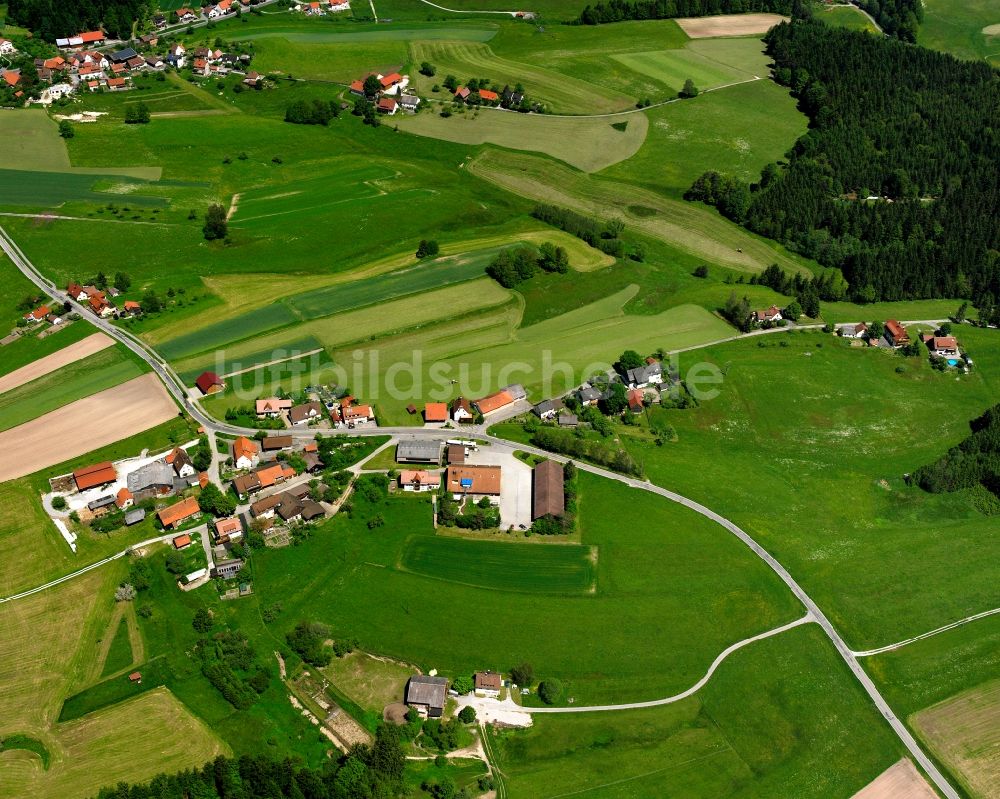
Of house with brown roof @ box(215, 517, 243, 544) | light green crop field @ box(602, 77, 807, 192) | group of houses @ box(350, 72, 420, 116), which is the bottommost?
house with brown roof @ box(215, 517, 243, 544)

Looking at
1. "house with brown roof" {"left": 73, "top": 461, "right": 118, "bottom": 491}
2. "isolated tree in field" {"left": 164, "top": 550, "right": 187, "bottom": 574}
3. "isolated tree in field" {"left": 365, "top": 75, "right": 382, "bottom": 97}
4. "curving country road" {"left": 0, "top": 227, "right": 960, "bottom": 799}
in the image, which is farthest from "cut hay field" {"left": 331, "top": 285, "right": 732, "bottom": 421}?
"isolated tree in field" {"left": 365, "top": 75, "right": 382, "bottom": 97}

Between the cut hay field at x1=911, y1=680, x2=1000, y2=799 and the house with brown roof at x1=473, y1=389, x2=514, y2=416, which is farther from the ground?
the house with brown roof at x1=473, y1=389, x2=514, y2=416

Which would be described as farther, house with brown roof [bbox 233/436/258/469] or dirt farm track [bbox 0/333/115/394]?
dirt farm track [bbox 0/333/115/394]

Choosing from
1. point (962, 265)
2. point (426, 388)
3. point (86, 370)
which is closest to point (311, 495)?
point (426, 388)

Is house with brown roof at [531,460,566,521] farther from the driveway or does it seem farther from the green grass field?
the green grass field

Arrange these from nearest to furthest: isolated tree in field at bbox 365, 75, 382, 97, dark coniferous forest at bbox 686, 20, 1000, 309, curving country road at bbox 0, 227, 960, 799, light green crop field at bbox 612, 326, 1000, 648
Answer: curving country road at bbox 0, 227, 960, 799
light green crop field at bbox 612, 326, 1000, 648
dark coniferous forest at bbox 686, 20, 1000, 309
isolated tree in field at bbox 365, 75, 382, 97

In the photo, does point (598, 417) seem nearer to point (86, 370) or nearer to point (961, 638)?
point (961, 638)

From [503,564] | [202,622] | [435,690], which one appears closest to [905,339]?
[503,564]

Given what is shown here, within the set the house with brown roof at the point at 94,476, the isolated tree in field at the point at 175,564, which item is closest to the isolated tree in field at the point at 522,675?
the isolated tree in field at the point at 175,564
